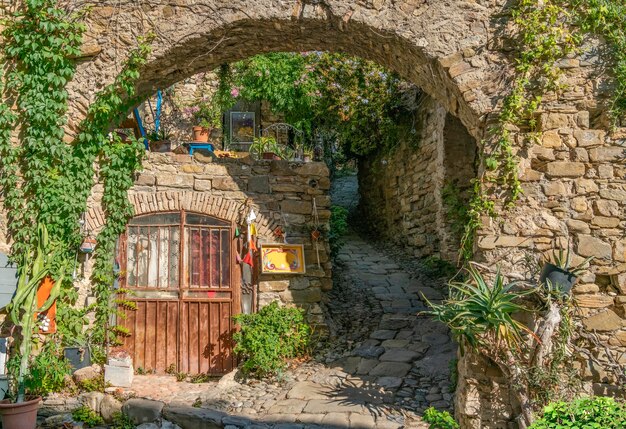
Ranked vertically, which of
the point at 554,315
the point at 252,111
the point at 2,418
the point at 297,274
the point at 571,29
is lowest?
the point at 2,418

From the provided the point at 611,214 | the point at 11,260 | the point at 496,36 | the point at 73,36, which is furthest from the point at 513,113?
the point at 11,260

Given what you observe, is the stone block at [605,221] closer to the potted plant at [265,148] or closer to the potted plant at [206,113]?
the potted plant at [265,148]

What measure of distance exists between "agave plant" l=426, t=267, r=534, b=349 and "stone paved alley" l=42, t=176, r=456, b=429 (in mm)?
1029

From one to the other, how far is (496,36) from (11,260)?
16.5 feet

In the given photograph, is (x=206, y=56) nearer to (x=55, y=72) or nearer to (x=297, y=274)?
(x=55, y=72)

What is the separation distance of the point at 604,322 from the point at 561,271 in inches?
25.6

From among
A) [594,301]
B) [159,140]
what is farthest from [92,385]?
[594,301]

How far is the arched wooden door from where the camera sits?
628 cm

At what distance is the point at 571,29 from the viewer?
4.61m

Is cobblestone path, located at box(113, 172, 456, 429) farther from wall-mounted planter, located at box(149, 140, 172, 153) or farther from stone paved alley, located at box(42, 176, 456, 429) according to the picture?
wall-mounted planter, located at box(149, 140, 172, 153)

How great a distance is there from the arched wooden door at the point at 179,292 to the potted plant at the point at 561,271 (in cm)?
354

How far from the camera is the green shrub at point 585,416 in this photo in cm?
249

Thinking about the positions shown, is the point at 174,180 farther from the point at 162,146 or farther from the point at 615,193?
the point at 615,193

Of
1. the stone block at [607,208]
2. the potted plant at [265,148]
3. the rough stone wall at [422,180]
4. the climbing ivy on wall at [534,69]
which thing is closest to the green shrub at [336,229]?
the rough stone wall at [422,180]
